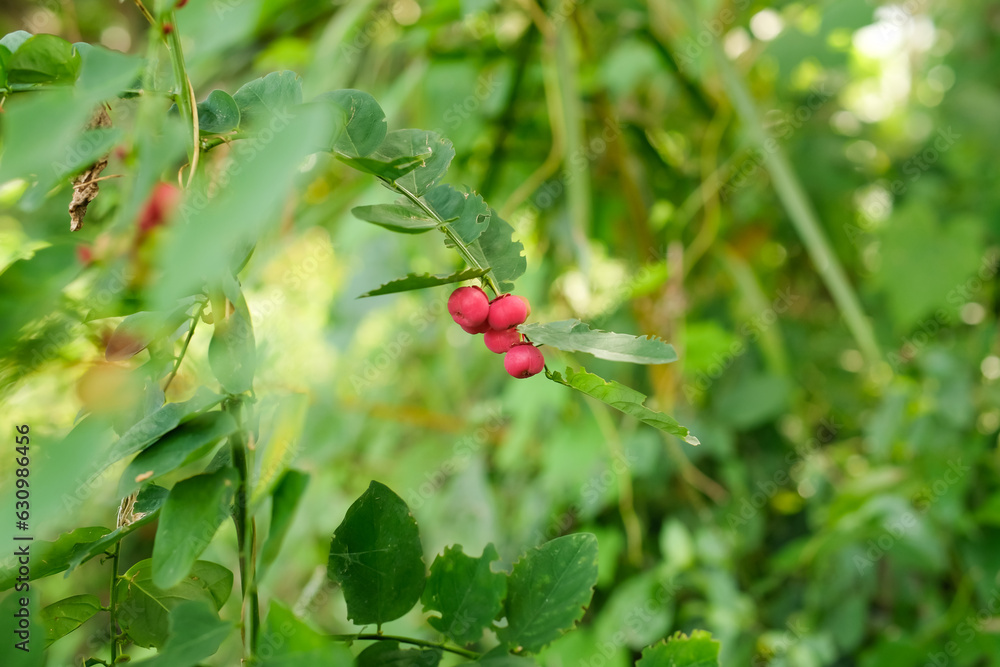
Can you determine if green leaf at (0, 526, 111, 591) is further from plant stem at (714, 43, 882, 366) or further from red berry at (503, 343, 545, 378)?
plant stem at (714, 43, 882, 366)

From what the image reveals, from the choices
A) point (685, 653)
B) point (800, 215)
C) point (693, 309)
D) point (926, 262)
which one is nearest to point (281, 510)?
point (685, 653)

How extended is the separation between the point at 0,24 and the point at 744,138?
902 mm

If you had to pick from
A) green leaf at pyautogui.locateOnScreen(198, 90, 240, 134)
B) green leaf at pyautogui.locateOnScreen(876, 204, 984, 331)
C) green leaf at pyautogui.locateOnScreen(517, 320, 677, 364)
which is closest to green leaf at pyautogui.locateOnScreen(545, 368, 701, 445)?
green leaf at pyautogui.locateOnScreen(517, 320, 677, 364)

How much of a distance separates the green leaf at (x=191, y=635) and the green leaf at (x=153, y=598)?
0.05 metres

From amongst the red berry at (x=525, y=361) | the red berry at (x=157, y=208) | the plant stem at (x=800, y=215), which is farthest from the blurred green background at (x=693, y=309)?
the red berry at (x=525, y=361)

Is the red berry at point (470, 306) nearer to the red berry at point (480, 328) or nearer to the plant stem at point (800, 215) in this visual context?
the red berry at point (480, 328)

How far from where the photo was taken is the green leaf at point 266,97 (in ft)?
0.55

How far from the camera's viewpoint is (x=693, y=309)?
79 cm

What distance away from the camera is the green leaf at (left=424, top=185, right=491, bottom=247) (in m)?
0.17

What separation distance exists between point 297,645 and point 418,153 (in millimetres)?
121

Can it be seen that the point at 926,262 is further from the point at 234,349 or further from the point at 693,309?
the point at 234,349

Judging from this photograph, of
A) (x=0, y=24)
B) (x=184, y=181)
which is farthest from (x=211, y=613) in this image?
(x=0, y=24)

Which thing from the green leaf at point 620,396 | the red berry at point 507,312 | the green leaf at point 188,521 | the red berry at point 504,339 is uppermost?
the red berry at point 507,312

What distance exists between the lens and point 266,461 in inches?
7.2
